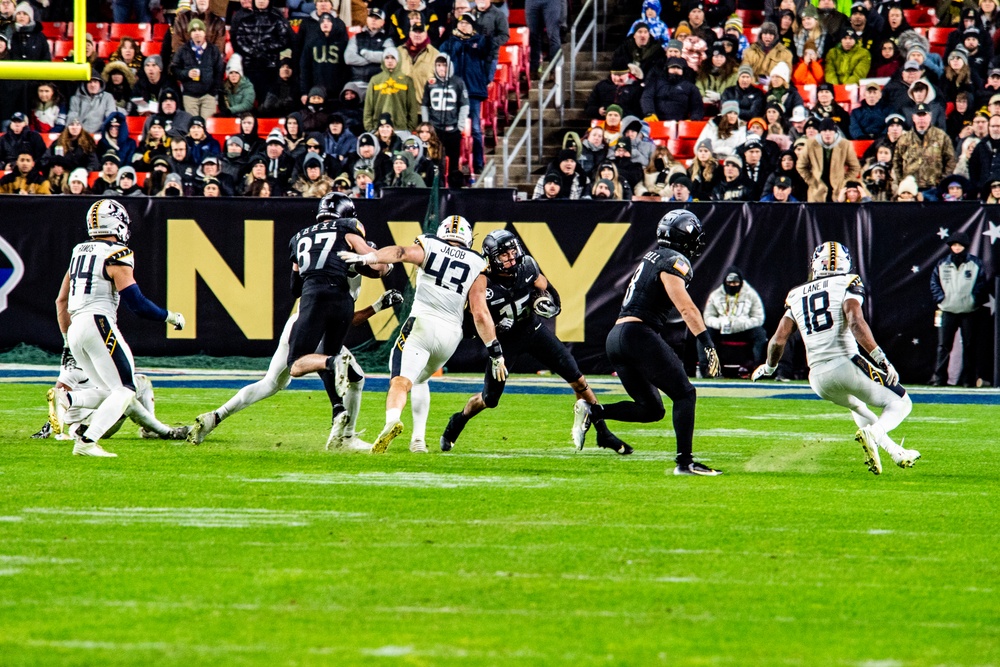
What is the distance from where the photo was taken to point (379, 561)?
6199mm

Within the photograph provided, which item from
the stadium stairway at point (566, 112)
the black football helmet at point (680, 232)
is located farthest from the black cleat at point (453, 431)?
the stadium stairway at point (566, 112)

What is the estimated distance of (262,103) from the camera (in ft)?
68.5

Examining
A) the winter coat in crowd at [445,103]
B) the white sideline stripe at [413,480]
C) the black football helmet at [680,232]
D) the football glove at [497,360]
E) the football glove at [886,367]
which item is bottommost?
the white sideline stripe at [413,480]

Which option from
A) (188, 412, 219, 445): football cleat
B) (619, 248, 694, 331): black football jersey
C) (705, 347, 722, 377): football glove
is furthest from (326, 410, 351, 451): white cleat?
(705, 347, 722, 377): football glove

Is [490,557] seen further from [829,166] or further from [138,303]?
[829,166]

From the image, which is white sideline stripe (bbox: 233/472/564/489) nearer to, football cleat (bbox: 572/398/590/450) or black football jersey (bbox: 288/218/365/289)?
football cleat (bbox: 572/398/590/450)

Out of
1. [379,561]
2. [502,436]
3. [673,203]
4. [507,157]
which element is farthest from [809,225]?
[379,561]

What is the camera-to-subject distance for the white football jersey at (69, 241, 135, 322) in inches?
388

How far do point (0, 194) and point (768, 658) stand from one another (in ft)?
50.3

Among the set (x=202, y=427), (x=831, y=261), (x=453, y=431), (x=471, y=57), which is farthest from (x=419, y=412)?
(x=471, y=57)

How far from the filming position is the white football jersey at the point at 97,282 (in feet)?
32.3

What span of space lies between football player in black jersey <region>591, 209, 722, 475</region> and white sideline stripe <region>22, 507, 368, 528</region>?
2.56 metres

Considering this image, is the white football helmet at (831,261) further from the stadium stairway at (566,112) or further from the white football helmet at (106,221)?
Answer: the stadium stairway at (566,112)

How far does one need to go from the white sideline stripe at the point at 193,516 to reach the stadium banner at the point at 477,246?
974 cm
